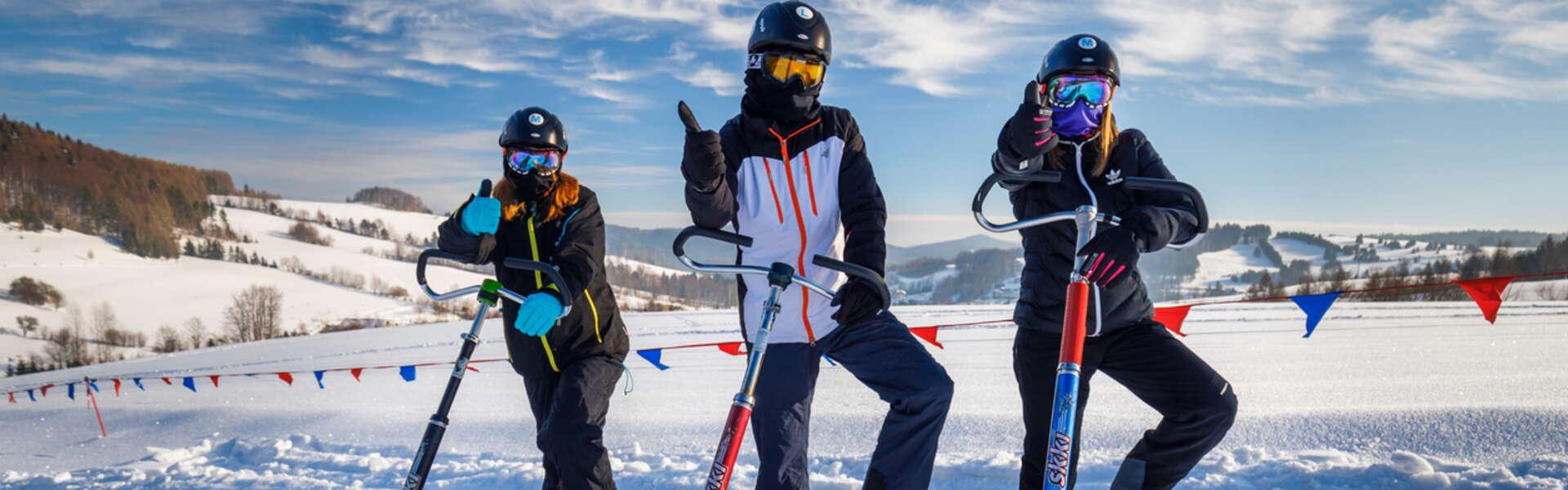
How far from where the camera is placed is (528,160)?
4445 mm

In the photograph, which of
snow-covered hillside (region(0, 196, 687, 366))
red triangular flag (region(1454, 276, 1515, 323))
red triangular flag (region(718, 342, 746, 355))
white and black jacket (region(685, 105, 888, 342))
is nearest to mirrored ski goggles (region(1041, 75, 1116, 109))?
white and black jacket (region(685, 105, 888, 342))

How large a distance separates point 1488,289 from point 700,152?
5299 millimetres

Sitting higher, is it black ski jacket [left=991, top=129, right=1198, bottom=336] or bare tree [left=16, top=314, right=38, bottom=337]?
black ski jacket [left=991, top=129, right=1198, bottom=336]

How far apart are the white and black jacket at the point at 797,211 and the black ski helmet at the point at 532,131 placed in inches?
48.0

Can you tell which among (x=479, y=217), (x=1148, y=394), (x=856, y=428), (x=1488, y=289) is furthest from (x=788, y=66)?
(x=1488, y=289)

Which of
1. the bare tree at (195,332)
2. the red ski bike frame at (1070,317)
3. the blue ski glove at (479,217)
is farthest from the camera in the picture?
the bare tree at (195,332)

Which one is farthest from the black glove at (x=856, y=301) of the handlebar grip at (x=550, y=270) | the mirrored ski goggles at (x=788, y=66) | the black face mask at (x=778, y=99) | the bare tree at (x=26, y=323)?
the bare tree at (x=26, y=323)

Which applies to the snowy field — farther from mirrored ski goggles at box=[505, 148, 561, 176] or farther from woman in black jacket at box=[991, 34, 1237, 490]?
mirrored ski goggles at box=[505, 148, 561, 176]

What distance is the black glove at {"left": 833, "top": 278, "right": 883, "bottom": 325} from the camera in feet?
11.1

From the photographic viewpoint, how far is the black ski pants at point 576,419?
388cm

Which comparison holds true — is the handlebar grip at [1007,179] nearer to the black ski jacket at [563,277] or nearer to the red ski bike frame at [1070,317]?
the red ski bike frame at [1070,317]

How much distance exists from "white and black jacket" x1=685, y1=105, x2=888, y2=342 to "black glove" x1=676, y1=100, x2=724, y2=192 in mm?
224

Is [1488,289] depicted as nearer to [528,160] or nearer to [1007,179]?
[1007,179]

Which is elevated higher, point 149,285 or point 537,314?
point 537,314
